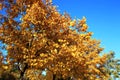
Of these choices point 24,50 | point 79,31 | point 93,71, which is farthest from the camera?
point 93,71

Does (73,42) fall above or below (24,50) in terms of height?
above

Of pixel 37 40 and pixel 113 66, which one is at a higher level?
pixel 113 66

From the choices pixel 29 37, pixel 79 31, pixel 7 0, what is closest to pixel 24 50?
pixel 29 37

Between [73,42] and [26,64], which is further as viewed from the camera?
[73,42]

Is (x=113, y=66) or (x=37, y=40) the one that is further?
(x=113, y=66)

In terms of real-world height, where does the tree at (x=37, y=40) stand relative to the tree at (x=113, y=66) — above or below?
below

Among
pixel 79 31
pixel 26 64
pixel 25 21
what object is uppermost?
pixel 79 31

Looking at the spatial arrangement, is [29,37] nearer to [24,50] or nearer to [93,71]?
[24,50]

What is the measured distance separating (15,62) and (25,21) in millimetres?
3298

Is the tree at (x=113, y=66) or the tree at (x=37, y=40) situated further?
the tree at (x=113, y=66)

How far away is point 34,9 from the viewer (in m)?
20.9

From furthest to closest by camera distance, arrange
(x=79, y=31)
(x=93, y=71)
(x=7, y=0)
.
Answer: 1. (x=93, y=71)
2. (x=79, y=31)
3. (x=7, y=0)

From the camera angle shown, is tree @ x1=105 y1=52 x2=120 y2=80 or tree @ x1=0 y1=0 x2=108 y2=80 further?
tree @ x1=105 y1=52 x2=120 y2=80

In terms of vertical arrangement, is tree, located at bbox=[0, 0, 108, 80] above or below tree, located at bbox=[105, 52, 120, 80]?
below
